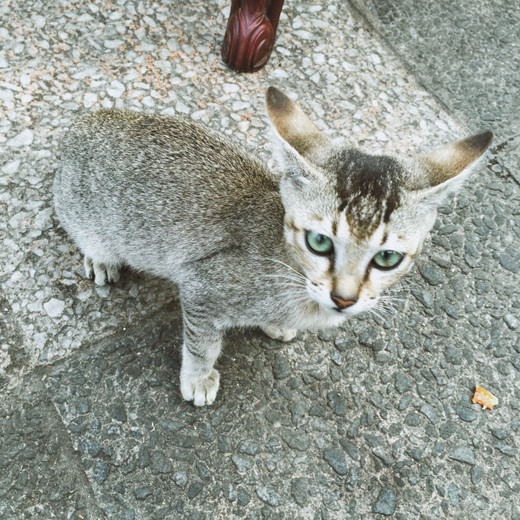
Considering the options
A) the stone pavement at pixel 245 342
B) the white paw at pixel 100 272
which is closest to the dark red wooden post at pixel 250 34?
the stone pavement at pixel 245 342

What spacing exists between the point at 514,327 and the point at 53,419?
2348mm

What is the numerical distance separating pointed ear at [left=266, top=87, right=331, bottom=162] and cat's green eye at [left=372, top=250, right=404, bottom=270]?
45cm

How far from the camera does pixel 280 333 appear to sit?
282 centimetres

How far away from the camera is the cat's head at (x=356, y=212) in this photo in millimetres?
1984

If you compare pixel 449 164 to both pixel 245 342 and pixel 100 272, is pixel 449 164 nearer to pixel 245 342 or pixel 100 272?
pixel 245 342

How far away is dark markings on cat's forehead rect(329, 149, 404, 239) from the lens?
197 centimetres

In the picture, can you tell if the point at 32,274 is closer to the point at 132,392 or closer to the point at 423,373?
the point at 132,392

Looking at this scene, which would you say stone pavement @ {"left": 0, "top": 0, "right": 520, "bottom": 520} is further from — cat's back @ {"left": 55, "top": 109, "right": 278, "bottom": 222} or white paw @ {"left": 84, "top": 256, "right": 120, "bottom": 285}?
cat's back @ {"left": 55, "top": 109, "right": 278, "bottom": 222}

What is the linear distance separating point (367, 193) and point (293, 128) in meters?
0.47

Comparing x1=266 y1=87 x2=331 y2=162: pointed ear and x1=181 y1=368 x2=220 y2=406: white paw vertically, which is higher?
x1=266 y1=87 x2=331 y2=162: pointed ear

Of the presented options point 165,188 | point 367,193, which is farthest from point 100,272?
Answer: point 367,193

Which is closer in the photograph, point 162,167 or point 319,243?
point 319,243

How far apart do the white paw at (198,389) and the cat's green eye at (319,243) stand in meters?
0.87

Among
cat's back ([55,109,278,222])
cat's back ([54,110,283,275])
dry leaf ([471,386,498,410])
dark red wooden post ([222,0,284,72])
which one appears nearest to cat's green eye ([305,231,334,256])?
cat's back ([54,110,283,275])
